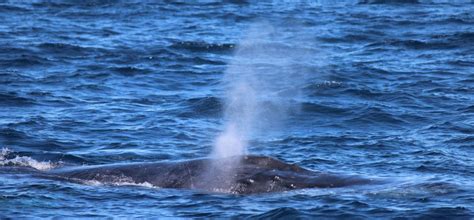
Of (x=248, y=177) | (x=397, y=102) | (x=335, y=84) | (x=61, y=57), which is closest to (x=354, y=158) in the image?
(x=248, y=177)

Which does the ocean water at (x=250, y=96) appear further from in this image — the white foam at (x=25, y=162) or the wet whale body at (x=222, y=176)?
the wet whale body at (x=222, y=176)

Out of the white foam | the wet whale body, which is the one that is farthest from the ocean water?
the wet whale body

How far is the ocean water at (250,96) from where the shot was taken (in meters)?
16.5

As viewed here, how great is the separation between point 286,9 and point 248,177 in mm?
27964

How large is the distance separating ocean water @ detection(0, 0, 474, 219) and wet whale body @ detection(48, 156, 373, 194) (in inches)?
11.0

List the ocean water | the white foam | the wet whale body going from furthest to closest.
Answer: the white foam < the wet whale body < the ocean water

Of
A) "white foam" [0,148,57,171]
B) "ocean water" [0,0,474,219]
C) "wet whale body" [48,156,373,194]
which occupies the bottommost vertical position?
"ocean water" [0,0,474,219]

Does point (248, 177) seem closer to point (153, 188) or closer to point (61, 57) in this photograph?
point (153, 188)

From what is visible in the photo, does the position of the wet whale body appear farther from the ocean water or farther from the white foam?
the white foam

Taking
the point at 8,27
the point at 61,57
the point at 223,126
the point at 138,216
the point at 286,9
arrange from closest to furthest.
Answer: the point at 138,216 < the point at 223,126 < the point at 61,57 < the point at 8,27 < the point at 286,9

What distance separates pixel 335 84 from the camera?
28781 millimetres

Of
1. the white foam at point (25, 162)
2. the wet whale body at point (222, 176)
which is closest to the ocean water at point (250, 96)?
the white foam at point (25, 162)

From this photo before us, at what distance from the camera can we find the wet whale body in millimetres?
16953

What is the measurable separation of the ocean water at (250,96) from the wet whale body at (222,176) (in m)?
0.28
